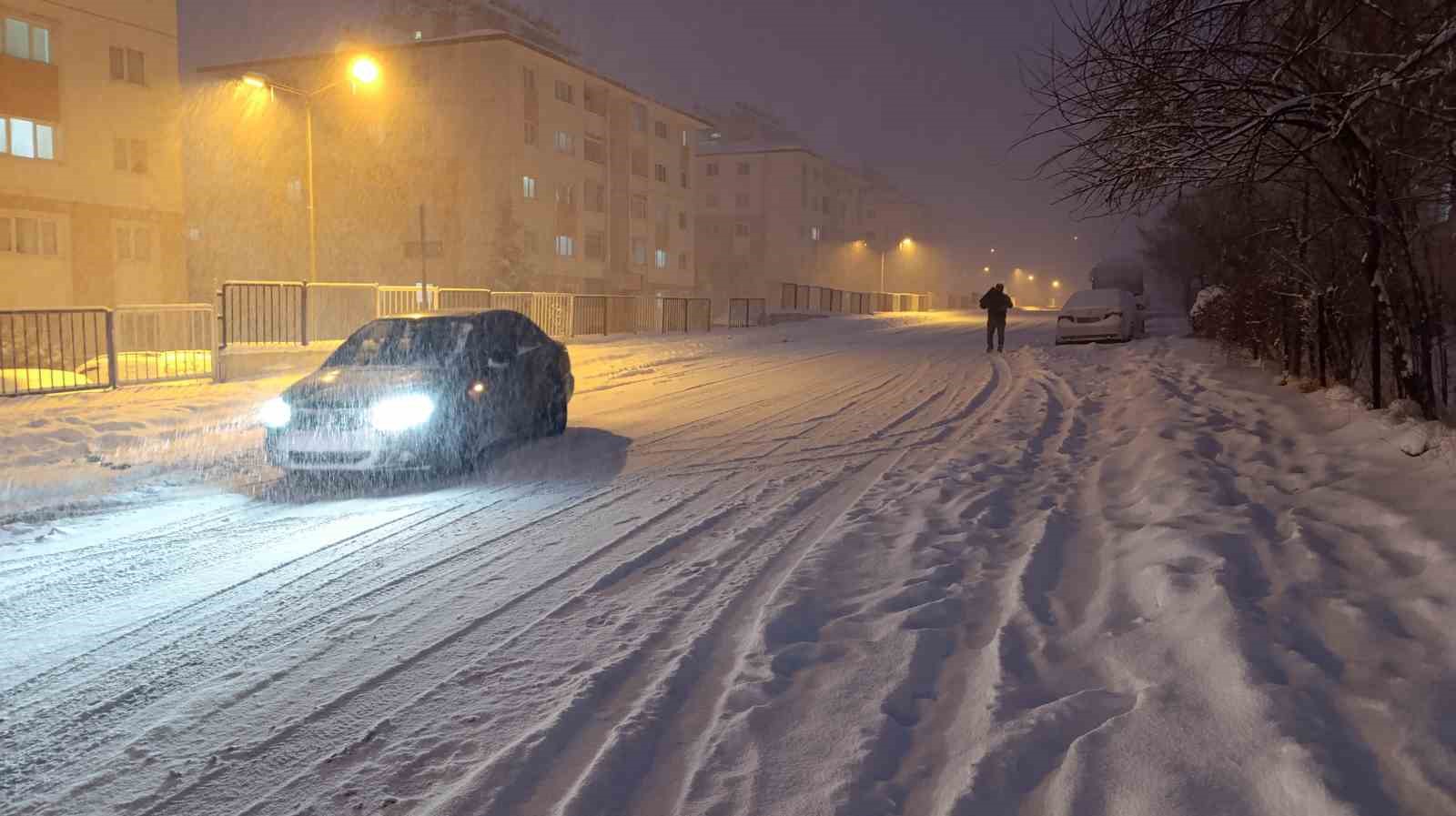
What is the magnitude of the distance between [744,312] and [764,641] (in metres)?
35.5

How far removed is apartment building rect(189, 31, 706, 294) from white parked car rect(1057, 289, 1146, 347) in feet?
77.2

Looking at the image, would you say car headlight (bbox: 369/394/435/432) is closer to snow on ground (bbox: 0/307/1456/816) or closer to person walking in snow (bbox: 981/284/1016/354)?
snow on ground (bbox: 0/307/1456/816)

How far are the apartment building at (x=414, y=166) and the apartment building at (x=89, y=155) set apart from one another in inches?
508

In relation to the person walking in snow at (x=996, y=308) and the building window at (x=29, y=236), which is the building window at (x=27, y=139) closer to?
the building window at (x=29, y=236)

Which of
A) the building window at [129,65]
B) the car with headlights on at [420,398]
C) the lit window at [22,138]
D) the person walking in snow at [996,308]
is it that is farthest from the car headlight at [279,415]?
the building window at [129,65]

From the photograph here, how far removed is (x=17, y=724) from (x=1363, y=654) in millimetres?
5704

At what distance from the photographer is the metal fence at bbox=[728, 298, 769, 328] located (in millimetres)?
38438

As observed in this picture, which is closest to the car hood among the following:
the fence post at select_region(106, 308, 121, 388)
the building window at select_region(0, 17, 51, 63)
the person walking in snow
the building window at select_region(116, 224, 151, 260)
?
the fence post at select_region(106, 308, 121, 388)

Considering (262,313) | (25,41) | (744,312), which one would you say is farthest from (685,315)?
(25,41)

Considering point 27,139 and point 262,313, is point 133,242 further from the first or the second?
point 262,313

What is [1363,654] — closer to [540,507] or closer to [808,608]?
[808,608]

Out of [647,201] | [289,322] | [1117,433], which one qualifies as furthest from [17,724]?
[647,201]

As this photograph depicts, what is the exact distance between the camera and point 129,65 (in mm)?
28594

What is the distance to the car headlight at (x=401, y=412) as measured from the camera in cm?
836
